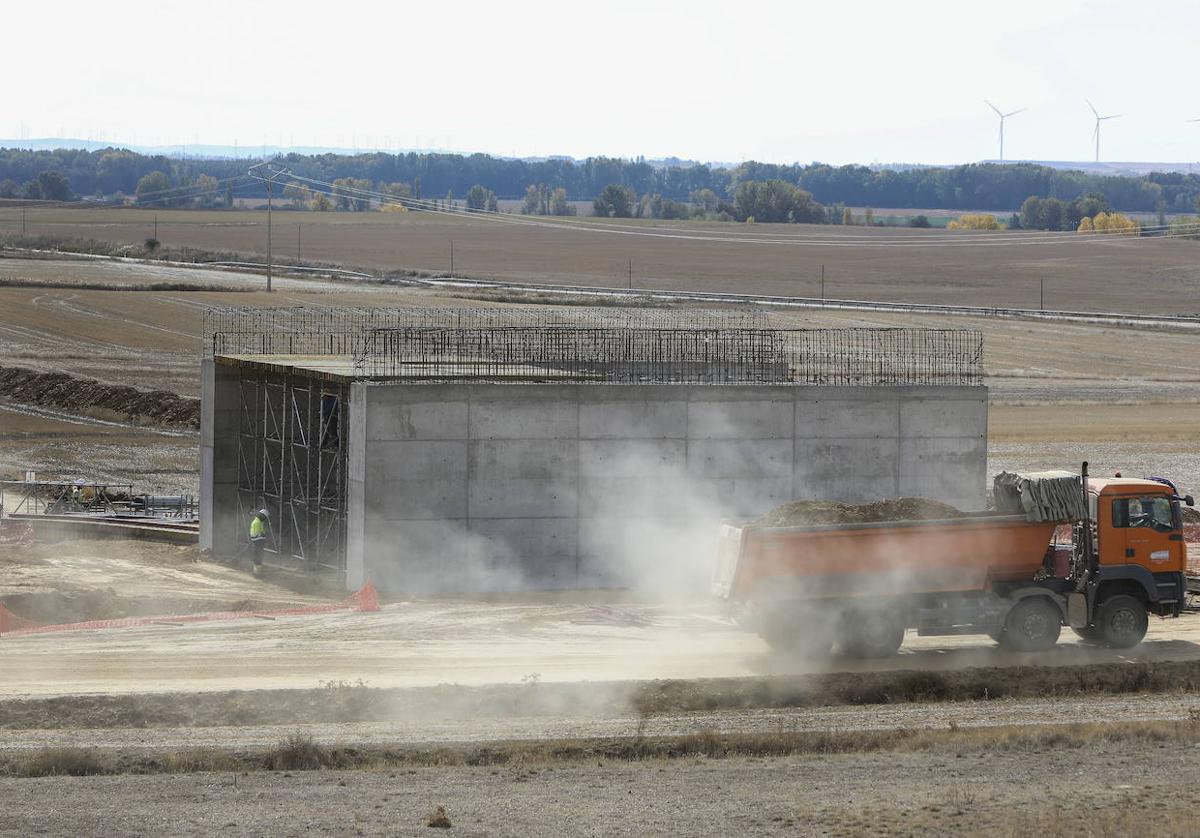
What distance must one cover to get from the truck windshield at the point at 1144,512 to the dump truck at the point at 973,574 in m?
0.02

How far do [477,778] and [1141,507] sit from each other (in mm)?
13531

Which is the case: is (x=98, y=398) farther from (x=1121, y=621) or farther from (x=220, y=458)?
(x=1121, y=621)

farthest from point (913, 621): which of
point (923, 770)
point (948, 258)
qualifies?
point (948, 258)

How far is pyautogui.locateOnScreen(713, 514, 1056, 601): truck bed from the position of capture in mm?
25953

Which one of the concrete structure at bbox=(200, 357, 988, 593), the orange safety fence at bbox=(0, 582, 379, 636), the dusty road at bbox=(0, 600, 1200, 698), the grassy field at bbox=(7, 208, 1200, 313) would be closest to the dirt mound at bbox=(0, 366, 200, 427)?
the concrete structure at bbox=(200, 357, 988, 593)

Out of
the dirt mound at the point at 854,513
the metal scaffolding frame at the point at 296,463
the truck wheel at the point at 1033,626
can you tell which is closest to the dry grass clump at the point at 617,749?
the truck wheel at the point at 1033,626

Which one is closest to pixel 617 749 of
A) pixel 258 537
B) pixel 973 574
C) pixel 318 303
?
pixel 973 574

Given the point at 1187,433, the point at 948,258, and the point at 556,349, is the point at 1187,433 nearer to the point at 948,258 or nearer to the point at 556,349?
the point at 556,349

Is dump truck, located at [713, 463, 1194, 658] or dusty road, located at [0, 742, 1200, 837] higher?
dump truck, located at [713, 463, 1194, 658]

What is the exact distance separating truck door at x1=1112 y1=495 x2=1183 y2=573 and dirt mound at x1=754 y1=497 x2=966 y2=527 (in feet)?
8.90

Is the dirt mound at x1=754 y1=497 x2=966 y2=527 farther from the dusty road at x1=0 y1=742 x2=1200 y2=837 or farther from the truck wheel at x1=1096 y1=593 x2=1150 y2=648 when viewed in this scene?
the dusty road at x1=0 y1=742 x2=1200 y2=837

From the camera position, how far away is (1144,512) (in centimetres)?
2739

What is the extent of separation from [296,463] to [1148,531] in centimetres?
2128

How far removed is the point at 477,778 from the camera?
19797mm
